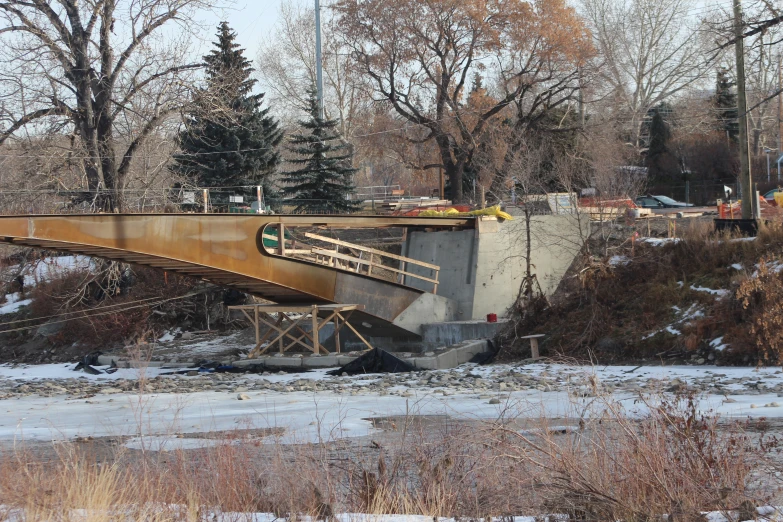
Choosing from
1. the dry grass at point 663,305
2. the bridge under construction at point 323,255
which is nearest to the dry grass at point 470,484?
the dry grass at point 663,305

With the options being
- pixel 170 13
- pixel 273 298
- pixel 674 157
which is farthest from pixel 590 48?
pixel 273 298

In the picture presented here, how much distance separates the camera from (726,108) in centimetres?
6419

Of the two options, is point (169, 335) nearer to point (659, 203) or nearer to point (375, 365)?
point (375, 365)

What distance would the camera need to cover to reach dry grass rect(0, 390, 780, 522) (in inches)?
268

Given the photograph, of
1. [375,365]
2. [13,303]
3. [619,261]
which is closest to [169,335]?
[13,303]

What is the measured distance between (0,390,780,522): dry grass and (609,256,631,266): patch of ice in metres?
14.5

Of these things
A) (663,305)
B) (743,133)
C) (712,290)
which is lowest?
(663,305)

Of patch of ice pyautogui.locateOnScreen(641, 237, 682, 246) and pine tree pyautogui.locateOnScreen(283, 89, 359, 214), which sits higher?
pine tree pyautogui.locateOnScreen(283, 89, 359, 214)

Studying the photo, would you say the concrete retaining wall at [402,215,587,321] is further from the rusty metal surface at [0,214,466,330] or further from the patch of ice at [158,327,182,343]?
the patch of ice at [158,327,182,343]

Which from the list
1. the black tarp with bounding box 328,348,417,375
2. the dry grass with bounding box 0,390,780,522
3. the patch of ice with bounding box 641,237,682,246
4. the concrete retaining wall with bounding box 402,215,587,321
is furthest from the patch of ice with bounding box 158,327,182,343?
the dry grass with bounding box 0,390,780,522

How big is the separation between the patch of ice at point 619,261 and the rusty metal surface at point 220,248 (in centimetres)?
574

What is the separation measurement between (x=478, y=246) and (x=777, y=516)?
20.8 m

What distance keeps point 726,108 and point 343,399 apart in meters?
57.4

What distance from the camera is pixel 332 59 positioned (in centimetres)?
6750
